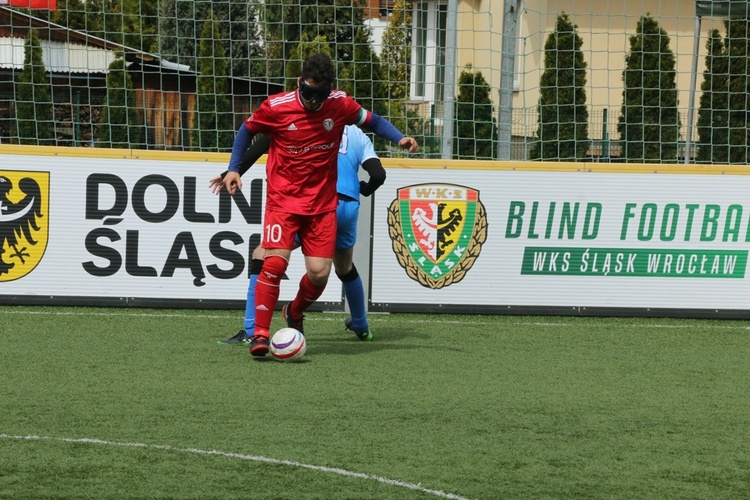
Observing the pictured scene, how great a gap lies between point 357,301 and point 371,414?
2337 mm

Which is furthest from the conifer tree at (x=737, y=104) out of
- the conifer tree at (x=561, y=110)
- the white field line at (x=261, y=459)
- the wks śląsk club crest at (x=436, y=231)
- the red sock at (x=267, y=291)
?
the white field line at (x=261, y=459)

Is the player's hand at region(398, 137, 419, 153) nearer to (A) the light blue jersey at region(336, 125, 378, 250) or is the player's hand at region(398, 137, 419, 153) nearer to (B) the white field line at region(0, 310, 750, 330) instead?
(A) the light blue jersey at region(336, 125, 378, 250)

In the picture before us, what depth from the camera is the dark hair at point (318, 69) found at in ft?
21.0

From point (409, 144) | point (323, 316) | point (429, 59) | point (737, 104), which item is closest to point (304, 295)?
point (409, 144)

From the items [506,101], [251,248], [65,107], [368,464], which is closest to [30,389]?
[368,464]

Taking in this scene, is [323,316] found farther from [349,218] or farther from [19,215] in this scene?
[19,215]

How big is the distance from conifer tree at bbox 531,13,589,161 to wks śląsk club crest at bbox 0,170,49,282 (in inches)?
197

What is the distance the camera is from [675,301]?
918cm

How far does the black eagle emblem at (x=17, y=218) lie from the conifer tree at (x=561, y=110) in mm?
5053

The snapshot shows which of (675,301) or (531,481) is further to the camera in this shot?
(675,301)

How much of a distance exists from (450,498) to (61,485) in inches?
53.3

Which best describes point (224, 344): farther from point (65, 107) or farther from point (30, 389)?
point (65, 107)

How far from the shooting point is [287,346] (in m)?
6.52

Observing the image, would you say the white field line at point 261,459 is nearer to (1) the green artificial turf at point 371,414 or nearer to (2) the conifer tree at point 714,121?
(1) the green artificial turf at point 371,414
